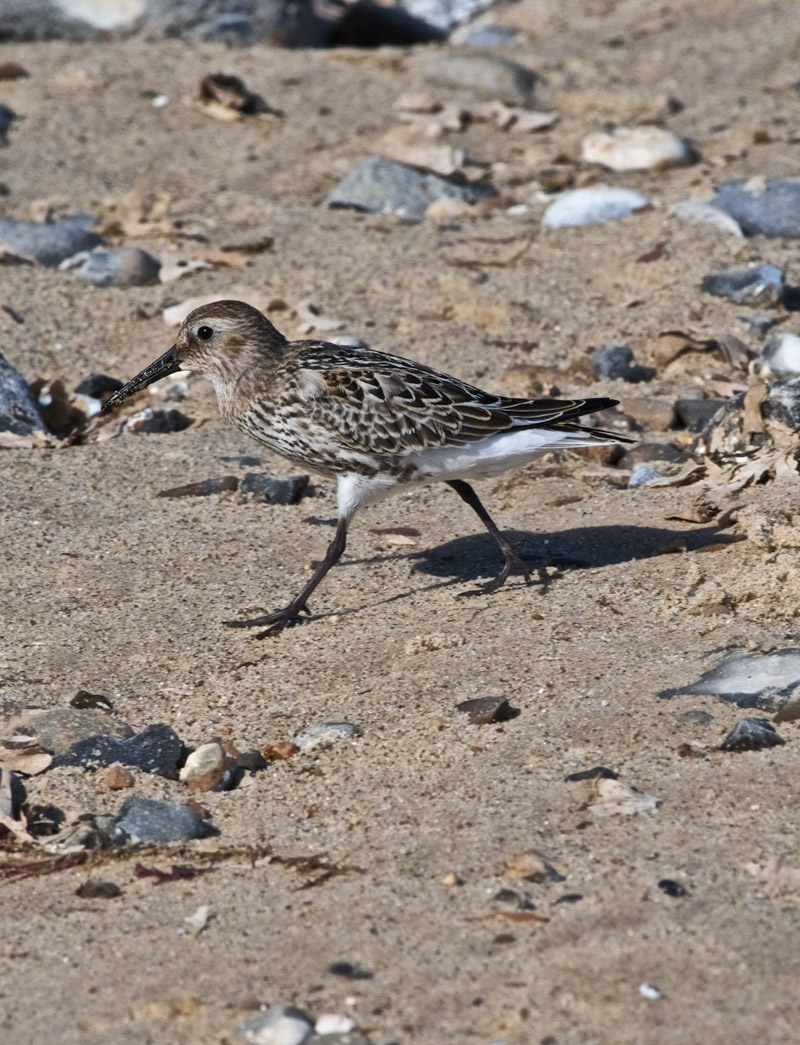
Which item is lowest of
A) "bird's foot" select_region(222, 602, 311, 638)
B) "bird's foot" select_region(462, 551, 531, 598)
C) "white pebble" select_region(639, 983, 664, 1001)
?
"bird's foot" select_region(222, 602, 311, 638)

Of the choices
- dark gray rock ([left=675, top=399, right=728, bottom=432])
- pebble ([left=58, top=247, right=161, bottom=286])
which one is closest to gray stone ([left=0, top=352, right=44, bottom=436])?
pebble ([left=58, top=247, right=161, bottom=286])

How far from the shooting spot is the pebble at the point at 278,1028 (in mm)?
3578

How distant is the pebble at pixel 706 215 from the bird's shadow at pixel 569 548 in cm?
371

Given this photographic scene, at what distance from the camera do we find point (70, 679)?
5660 millimetres

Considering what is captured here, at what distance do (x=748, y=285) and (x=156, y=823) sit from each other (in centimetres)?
589

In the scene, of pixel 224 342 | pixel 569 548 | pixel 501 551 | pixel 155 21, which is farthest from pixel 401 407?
pixel 155 21

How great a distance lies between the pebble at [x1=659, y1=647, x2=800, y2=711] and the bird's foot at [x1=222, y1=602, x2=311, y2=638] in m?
1.72

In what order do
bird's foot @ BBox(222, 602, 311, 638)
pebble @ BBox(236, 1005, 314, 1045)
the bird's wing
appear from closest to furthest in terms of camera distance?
pebble @ BBox(236, 1005, 314, 1045) → bird's foot @ BBox(222, 602, 311, 638) → the bird's wing

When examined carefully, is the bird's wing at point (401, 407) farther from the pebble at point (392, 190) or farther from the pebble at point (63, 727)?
the pebble at point (392, 190)

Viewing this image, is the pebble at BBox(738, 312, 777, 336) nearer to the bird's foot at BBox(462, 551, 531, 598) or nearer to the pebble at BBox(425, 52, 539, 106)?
the bird's foot at BBox(462, 551, 531, 598)

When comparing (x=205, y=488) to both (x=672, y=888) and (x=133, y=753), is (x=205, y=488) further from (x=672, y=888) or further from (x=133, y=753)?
(x=672, y=888)

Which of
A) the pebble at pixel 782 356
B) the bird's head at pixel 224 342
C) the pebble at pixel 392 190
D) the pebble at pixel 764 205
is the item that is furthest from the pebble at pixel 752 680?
the pebble at pixel 392 190

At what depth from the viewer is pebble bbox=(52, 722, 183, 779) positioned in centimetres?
502

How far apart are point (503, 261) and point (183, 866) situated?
6.13 metres
